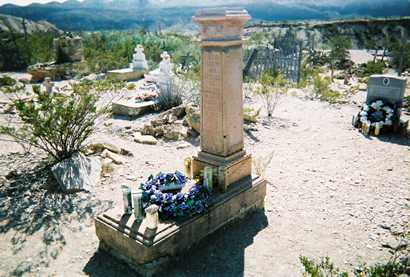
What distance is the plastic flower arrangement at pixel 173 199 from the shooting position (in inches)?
→ 137

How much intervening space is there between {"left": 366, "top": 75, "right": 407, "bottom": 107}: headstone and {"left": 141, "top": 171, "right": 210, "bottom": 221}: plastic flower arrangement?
230 inches

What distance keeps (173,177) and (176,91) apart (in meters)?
5.54

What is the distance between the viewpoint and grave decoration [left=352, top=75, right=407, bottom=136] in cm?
726

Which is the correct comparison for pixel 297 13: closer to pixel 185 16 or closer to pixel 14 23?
pixel 185 16

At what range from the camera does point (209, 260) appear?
3484mm

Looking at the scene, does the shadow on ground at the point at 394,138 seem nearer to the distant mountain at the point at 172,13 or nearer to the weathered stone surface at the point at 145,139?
the weathered stone surface at the point at 145,139

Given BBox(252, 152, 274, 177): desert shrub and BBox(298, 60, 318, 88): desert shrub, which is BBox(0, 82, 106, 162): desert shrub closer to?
BBox(252, 152, 274, 177): desert shrub

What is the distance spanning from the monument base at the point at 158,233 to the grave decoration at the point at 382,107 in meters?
4.63

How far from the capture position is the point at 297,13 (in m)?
122

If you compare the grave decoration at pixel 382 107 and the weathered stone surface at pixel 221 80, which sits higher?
the weathered stone surface at pixel 221 80

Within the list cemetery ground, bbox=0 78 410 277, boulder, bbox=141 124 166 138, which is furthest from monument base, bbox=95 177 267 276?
boulder, bbox=141 124 166 138

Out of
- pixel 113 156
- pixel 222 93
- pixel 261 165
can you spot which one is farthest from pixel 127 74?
pixel 222 93

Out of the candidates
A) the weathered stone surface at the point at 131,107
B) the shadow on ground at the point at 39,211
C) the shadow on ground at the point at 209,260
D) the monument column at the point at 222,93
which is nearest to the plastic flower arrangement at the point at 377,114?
the monument column at the point at 222,93

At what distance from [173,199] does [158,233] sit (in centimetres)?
43
